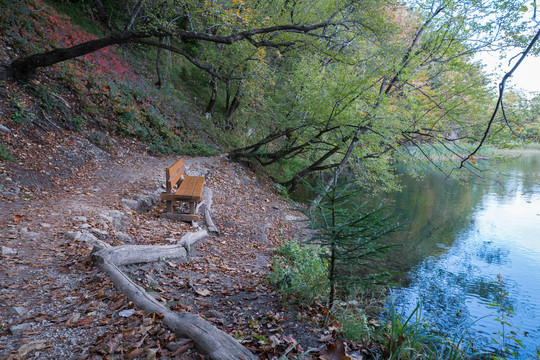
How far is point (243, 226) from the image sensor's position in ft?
26.7

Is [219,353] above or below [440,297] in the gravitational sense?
above

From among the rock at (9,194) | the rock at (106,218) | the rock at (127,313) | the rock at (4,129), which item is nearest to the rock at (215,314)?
the rock at (127,313)

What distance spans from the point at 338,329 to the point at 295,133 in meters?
9.66

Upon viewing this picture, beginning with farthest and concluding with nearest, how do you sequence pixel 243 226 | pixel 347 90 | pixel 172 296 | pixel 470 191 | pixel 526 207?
pixel 470 191
pixel 526 207
pixel 347 90
pixel 243 226
pixel 172 296

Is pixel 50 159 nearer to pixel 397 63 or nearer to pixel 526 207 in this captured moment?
pixel 397 63

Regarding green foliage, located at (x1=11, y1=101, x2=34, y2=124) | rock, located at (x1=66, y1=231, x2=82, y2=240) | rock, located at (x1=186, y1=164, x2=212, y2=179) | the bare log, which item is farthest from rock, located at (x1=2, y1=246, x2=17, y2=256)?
rock, located at (x1=186, y1=164, x2=212, y2=179)

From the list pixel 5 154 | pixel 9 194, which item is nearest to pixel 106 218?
pixel 9 194

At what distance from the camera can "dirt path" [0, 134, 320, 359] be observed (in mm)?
2387

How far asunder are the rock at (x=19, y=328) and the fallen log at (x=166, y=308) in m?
0.74

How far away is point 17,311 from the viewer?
109 inches

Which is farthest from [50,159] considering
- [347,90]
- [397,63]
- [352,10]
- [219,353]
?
[352,10]

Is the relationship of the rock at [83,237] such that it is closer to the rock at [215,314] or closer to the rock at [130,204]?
A: the rock at [130,204]

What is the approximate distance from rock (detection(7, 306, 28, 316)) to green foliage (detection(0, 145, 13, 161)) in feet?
16.5

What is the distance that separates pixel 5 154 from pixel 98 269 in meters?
4.79
